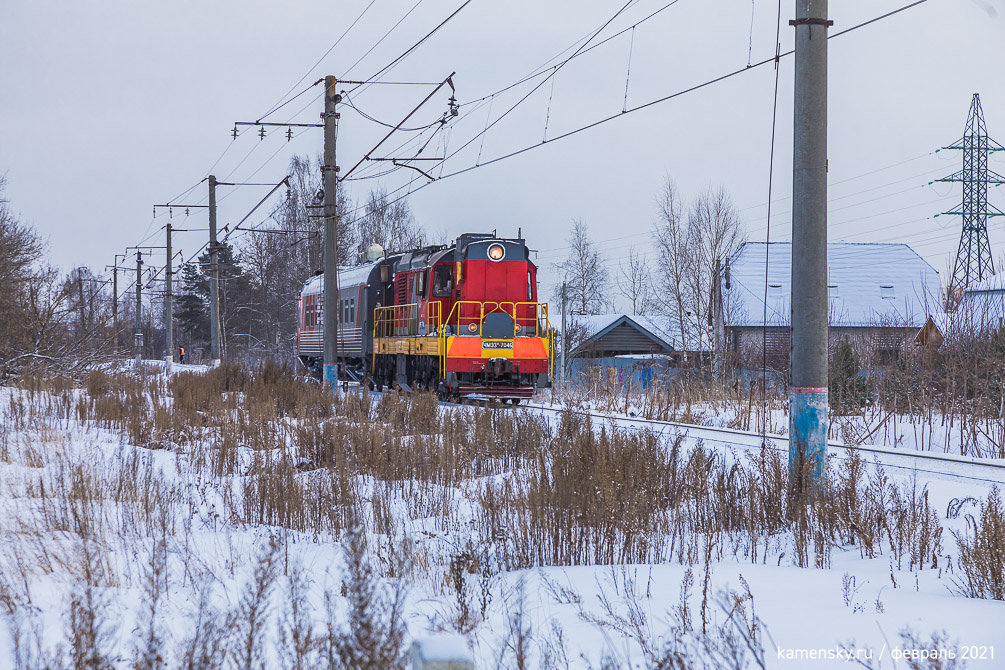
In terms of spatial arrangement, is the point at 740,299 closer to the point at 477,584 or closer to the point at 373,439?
the point at 373,439

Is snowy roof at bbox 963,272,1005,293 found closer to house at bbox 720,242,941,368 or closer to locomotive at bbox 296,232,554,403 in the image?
locomotive at bbox 296,232,554,403

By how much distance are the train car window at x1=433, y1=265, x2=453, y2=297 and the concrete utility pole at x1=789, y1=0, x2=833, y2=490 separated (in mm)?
12814

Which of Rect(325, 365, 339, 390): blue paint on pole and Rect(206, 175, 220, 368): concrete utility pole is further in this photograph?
Rect(206, 175, 220, 368): concrete utility pole

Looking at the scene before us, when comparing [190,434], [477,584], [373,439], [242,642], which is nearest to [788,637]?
[477,584]

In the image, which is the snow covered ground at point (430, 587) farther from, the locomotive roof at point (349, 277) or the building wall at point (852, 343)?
the locomotive roof at point (349, 277)

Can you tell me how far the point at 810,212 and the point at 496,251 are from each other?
12.6 metres

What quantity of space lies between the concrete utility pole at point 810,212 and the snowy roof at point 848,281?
1547 inches

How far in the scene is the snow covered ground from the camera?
12.9ft

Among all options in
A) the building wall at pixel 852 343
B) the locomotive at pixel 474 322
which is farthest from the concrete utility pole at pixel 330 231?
the building wall at pixel 852 343

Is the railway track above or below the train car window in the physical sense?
below

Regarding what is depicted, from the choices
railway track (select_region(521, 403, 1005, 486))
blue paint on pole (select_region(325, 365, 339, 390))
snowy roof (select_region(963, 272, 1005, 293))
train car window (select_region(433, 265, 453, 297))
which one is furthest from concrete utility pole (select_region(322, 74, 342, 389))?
snowy roof (select_region(963, 272, 1005, 293))

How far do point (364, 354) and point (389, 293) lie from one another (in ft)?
7.53

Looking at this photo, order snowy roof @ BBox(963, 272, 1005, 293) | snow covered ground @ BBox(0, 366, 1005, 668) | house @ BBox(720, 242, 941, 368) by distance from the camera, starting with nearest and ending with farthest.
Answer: snow covered ground @ BBox(0, 366, 1005, 668) → snowy roof @ BBox(963, 272, 1005, 293) → house @ BBox(720, 242, 941, 368)

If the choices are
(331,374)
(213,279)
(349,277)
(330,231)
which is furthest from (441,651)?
(213,279)
